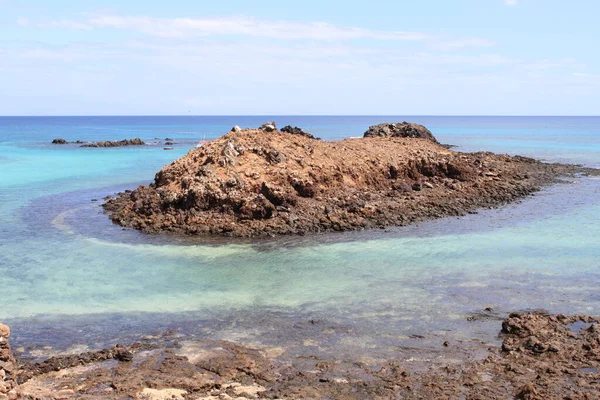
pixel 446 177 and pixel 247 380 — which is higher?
pixel 446 177

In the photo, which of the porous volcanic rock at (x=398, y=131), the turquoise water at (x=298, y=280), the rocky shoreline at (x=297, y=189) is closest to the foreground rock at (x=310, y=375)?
the turquoise water at (x=298, y=280)

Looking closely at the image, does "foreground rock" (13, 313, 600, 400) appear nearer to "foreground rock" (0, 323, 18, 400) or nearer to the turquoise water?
"foreground rock" (0, 323, 18, 400)

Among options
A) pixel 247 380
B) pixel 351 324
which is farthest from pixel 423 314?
pixel 247 380

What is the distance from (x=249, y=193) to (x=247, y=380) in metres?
12.4

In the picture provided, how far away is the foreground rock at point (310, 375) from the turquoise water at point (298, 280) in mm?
802

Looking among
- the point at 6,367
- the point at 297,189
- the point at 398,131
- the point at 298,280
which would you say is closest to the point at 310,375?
the point at 6,367

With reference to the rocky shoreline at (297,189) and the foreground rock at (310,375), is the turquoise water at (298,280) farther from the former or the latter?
the rocky shoreline at (297,189)

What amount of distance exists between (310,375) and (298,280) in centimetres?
553

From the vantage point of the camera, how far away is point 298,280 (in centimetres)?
1505

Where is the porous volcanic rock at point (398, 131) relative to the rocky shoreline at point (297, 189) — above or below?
above

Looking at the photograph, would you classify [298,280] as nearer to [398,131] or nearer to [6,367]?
[6,367]

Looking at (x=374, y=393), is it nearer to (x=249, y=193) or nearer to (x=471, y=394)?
(x=471, y=394)

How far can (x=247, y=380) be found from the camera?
30.9 feet

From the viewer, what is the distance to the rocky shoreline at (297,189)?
68.2 feet
